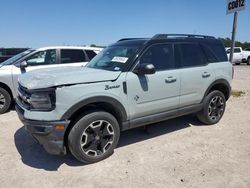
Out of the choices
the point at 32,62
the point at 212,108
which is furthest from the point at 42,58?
the point at 212,108

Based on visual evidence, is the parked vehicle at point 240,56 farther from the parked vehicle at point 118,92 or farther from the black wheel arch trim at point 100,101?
the black wheel arch trim at point 100,101

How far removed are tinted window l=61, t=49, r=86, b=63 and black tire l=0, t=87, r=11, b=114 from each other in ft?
5.88

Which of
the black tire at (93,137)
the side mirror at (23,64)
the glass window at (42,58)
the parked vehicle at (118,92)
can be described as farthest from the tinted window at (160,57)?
the glass window at (42,58)

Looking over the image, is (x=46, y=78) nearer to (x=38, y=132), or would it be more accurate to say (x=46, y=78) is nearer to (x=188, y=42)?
(x=38, y=132)

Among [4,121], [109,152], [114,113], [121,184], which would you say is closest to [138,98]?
[114,113]

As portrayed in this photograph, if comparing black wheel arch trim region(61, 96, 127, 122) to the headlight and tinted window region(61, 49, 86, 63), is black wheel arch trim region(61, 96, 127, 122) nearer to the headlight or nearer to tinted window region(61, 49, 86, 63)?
the headlight

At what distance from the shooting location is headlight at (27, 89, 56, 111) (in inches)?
124

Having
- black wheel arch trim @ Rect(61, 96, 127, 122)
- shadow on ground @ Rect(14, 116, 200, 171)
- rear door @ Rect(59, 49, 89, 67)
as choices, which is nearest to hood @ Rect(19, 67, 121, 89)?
black wheel arch trim @ Rect(61, 96, 127, 122)

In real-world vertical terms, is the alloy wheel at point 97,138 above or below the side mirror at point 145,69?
below

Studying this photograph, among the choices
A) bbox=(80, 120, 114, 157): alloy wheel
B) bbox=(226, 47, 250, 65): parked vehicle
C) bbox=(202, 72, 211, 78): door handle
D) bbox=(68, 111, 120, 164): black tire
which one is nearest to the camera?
bbox=(68, 111, 120, 164): black tire

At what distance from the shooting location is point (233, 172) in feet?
10.8

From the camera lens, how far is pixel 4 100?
607 cm

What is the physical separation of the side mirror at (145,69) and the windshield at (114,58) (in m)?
0.26

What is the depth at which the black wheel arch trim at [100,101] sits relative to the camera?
3.22 m
